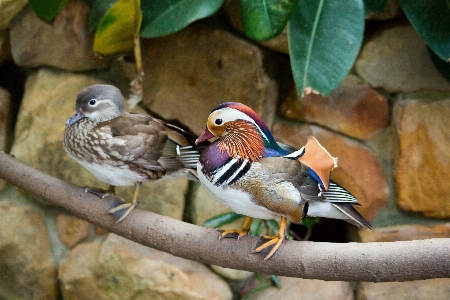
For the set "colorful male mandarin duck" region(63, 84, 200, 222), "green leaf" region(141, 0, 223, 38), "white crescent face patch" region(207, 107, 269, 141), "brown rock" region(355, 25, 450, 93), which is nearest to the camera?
"white crescent face patch" region(207, 107, 269, 141)

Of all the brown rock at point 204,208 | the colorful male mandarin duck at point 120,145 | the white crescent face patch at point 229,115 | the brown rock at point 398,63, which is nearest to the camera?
the white crescent face patch at point 229,115

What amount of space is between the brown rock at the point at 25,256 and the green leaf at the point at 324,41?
35.4 inches

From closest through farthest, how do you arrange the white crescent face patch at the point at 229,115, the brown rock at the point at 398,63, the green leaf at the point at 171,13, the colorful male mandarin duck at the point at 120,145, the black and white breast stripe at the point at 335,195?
the white crescent face patch at the point at 229,115
the black and white breast stripe at the point at 335,195
the colorful male mandarin duck at the point at 120,145
the green leaf at the point at 171,13
the brown rock at the point at 398,63

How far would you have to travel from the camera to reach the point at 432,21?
43.9 inches

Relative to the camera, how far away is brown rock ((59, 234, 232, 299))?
4.31 ft

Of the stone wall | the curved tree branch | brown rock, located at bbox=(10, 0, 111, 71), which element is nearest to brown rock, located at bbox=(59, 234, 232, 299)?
the stone wall

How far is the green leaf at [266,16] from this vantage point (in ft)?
3.40

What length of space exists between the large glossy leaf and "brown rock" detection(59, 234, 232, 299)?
21.4 inches

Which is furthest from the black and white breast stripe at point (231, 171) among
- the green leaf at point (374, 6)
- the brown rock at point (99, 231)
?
the brown rock at point (99, 231)

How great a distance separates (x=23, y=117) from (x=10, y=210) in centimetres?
28

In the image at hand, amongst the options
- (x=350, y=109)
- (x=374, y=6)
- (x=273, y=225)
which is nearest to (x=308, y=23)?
(x=374, y=6)

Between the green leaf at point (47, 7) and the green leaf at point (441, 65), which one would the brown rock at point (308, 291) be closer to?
the green leaf at point (441, 65)

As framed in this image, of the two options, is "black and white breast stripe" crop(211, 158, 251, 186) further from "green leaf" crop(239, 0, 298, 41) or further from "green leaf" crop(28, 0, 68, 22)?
"green leaf" crop(28, 0, 68, 22)

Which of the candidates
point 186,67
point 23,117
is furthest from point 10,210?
point 186,67
